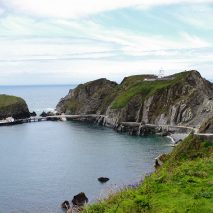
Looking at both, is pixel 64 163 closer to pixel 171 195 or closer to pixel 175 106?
pixel 175 106

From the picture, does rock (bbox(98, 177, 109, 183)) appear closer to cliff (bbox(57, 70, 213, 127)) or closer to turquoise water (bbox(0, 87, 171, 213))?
turquoise water (bbox(0, 87, 171, 213))

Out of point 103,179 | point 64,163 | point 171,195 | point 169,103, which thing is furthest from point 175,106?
point 171,195

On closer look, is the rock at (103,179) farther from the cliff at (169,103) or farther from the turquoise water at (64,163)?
the cliff at (169,103)

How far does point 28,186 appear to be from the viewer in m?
79.1

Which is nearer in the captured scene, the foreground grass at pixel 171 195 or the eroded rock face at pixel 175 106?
the foreground grass at pixel 171 195

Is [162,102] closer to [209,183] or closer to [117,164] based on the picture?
[117,164]

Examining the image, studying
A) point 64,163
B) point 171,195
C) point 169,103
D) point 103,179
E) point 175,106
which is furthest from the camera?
point 169,103

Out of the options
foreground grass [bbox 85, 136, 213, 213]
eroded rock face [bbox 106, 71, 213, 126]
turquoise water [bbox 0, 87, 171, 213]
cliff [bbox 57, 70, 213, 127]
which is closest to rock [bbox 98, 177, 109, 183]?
turquoise water [bbox 0, 87, 171, 213]

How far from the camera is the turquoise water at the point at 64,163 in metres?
70.8

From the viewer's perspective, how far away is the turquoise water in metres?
70.8

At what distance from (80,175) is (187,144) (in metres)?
27.6

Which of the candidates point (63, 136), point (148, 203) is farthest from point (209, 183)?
point (63, 136)

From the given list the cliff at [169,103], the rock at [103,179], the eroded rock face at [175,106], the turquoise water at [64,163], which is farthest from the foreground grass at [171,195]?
the eroded rock face at [175,106]

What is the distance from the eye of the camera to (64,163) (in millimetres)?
103500
